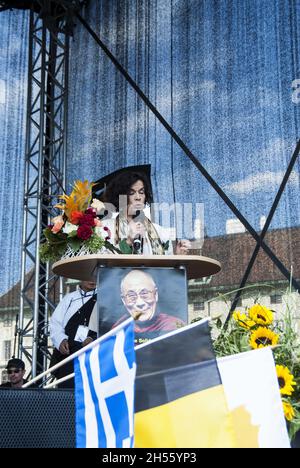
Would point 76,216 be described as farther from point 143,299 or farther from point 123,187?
point 123,187

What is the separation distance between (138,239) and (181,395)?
1.53 m

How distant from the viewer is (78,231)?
2.53 metres

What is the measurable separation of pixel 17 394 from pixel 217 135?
5275 millimetres

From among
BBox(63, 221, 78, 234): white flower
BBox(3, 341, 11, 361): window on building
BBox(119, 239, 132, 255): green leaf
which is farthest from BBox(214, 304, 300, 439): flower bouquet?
BBox(3, 341, 11, 361): window on building

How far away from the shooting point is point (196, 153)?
6.72 m

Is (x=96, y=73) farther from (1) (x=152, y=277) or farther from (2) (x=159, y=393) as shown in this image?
(2) (x=159, y=393)

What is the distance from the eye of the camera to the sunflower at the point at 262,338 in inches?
63.9

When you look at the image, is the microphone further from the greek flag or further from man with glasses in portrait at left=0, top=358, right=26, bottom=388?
man with glasses in portrait at left=0, top=358, right=26, bottom=388

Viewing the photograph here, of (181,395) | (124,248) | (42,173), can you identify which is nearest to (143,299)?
(124,248)

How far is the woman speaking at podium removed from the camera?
2660mm

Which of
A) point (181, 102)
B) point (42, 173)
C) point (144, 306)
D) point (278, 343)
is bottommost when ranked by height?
point (278, 343)

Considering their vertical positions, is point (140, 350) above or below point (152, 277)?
below
